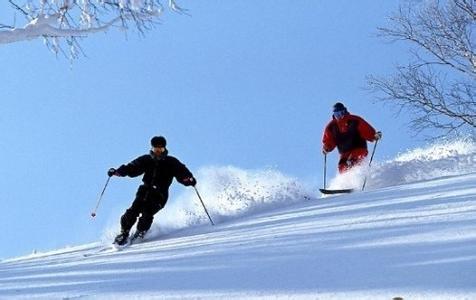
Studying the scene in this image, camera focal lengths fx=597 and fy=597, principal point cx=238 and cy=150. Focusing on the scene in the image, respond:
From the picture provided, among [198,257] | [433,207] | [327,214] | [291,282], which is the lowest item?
[291,282]

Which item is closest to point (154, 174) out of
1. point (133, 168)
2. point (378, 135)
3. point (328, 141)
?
point (133, 168)

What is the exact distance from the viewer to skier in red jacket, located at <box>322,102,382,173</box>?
10.9m

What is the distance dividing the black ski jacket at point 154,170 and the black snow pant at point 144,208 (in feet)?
0.27

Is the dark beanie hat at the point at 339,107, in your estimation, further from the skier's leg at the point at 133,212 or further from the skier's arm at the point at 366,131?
the skier's leg at the point at 133,212

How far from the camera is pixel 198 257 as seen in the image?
4.44m

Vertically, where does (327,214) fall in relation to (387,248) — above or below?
above

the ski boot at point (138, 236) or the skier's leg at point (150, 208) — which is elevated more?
the skier's leg at point (150, 208)

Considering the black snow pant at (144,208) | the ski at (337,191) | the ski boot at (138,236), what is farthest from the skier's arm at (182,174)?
the ski at (337,191)

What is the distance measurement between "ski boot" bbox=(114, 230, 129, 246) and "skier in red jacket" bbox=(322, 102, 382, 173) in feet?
15.2

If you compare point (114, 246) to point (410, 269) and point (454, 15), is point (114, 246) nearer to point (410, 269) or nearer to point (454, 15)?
point (410, 269)

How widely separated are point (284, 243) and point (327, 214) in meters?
1.75

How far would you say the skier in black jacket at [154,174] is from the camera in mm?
8570

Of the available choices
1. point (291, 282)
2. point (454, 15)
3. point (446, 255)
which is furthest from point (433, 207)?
point (454, 15)

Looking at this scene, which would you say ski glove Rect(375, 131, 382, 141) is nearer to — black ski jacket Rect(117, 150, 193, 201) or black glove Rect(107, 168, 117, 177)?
black ski jacket Rect(117, 150, 193, 201)
